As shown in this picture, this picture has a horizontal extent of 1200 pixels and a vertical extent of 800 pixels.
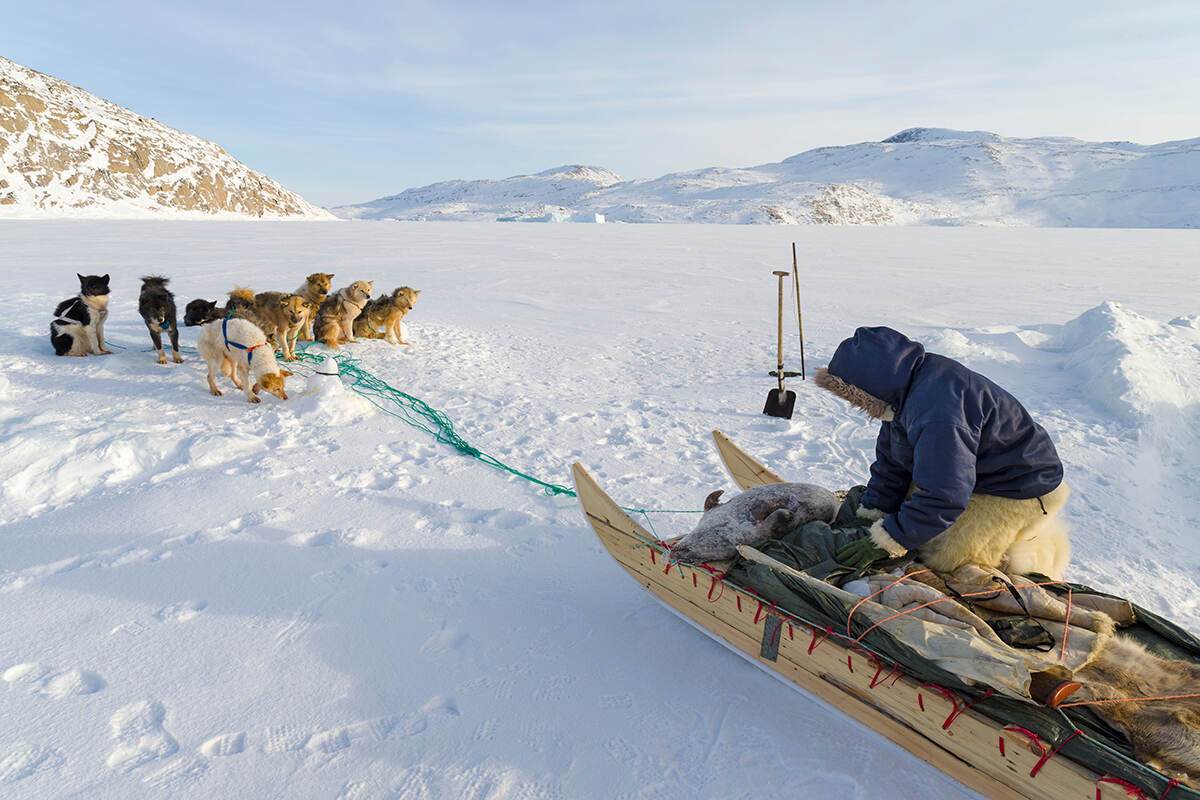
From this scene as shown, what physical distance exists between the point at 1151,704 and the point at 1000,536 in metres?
0.79

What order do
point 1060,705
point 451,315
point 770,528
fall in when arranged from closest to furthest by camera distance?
point 1060,705 → point 770,528 → point 451,315

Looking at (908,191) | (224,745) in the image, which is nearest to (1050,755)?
(224,745)

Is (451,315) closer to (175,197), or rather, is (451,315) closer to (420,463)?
(420,463)

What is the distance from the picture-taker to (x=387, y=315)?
8297mm

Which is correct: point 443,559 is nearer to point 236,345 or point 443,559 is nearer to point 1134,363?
point 236,345

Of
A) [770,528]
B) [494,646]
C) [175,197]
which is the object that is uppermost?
[175,197]

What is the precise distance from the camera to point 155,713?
2477 mm

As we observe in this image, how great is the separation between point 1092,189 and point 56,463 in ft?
384

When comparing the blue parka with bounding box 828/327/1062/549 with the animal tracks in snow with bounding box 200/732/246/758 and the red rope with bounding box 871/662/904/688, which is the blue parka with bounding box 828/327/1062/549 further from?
the animal tracks in snow with bounding box 200/732/246/758

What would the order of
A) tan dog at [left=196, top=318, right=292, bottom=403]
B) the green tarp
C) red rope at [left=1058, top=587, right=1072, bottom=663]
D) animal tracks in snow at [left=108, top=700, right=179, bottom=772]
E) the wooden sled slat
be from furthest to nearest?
tan dog at [left=196, top=318, right=292, bottom=403]
the wooden sled slat
animal tracks in snow at [left=108, top=700, right=179, bottom=772]
red rope at [left=1058, top=587, right=1072, bottom=663]
the green tarp

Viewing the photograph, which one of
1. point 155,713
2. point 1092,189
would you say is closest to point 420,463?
point 155,713

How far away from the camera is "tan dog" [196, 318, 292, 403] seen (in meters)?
5.75

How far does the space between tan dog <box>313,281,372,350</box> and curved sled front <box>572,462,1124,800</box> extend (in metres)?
6.28

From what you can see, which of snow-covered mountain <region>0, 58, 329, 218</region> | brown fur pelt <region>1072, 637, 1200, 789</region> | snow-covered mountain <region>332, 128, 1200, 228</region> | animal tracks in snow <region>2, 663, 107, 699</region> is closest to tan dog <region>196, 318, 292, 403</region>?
animal tracks in snow <region>2, 663, 107, 699</region>
